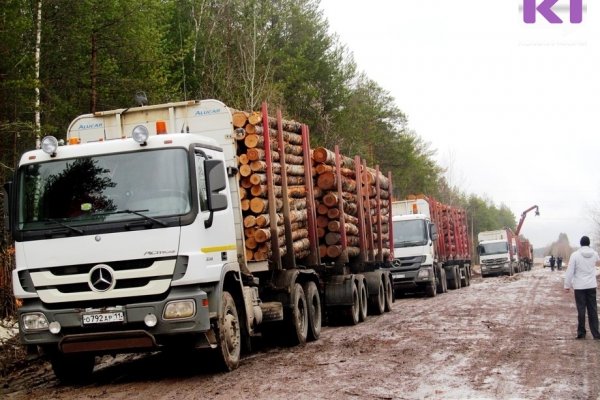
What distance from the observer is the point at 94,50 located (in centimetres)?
2264

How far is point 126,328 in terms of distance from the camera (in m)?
8.43

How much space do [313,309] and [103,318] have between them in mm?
5125

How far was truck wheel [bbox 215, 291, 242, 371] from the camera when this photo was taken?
29.3 ft

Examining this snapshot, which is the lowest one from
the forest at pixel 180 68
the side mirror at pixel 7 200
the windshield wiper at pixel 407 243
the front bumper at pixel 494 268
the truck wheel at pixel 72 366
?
the front bumper at pixel 494 268

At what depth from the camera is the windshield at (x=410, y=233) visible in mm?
24406

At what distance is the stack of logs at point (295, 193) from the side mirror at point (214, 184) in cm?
205

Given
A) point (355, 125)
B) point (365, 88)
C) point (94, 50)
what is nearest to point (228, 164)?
point (94, 50)

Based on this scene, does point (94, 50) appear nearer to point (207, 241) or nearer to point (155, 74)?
point (155, 74)

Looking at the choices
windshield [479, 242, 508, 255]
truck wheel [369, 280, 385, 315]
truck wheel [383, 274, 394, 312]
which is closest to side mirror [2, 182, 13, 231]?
truck wheel [369, 280, 385, 315]

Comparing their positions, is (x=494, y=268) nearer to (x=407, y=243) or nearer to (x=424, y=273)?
(x=424, y=273)

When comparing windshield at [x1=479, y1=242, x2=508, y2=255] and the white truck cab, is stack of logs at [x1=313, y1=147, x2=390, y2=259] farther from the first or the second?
windshield at [x1=479, y1=242, x2=508, y2=255]

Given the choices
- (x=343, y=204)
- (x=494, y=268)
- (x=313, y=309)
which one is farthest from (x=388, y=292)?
(x=494, y=268)

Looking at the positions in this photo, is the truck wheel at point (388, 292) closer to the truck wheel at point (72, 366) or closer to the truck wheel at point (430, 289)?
the truck wheel at point (430, 289)

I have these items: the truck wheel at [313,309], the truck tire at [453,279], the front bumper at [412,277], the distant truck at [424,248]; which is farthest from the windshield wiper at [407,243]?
the truck wheel at [313,309]
